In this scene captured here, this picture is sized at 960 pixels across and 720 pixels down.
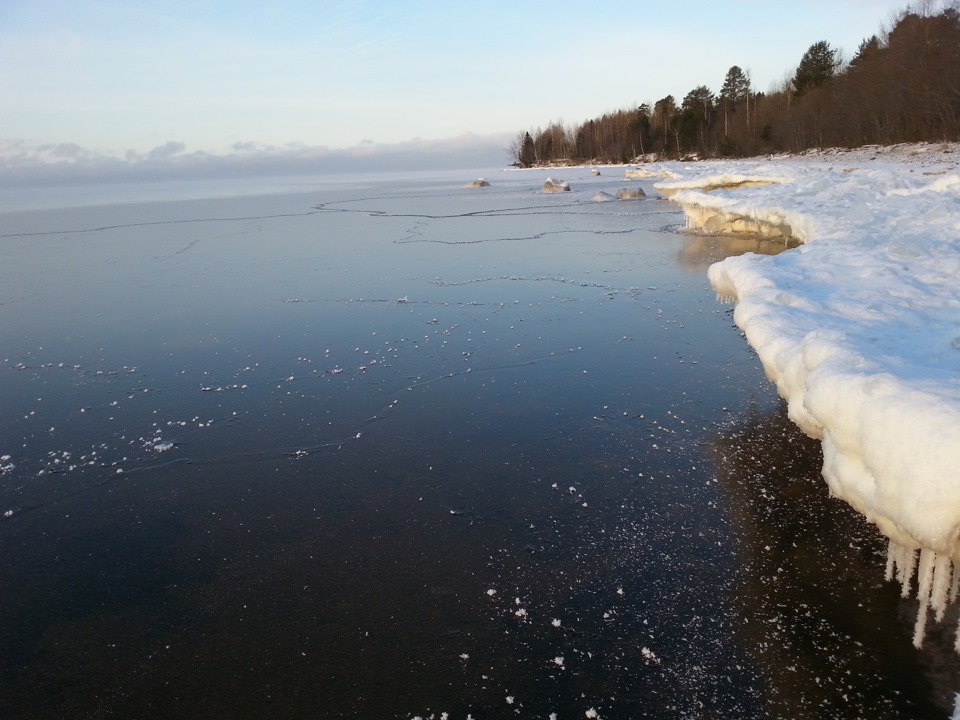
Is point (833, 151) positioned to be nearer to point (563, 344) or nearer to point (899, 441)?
point (563, 344)

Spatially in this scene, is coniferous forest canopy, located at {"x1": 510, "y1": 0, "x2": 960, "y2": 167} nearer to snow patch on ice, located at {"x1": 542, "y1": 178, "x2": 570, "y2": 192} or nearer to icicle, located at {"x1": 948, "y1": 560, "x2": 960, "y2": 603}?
snow patch on ice, located at {"x1": 542, "y1": 178, "x2": 570, "y2": 192}

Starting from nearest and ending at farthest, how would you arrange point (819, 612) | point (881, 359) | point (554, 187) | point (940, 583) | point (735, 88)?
point (940, 583) → point (819, 612) → point (881, 359) → point (554, 187) → point (735, 88)

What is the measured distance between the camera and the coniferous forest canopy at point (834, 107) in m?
38.1

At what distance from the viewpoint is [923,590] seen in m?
3.20

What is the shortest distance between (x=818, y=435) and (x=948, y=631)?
1.21 metres

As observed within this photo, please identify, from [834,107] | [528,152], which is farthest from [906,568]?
[528,152]

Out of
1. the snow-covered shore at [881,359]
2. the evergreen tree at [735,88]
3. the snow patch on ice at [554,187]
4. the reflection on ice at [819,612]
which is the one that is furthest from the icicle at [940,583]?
the evergreen tree at [735,88]

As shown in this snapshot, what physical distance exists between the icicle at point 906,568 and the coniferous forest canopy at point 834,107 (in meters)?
41.3

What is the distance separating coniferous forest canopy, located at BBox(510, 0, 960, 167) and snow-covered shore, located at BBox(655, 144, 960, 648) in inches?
1449

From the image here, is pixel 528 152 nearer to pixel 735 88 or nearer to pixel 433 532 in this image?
pixel 735 88

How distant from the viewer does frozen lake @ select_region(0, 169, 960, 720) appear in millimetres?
3084

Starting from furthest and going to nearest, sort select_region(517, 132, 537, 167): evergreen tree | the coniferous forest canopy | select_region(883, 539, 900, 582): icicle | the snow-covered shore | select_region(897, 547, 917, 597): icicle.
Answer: select_region(517, 132, 537, 167): evergreen tree, the coniferous forest canopy, select_region(883, 539, 900, 582): icicle, select_region(897, 547, 917, 597): icicle, the snow-covered shore

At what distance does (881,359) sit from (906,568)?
117cm

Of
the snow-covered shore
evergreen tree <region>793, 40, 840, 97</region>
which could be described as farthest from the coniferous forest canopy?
the snow-covered shore
